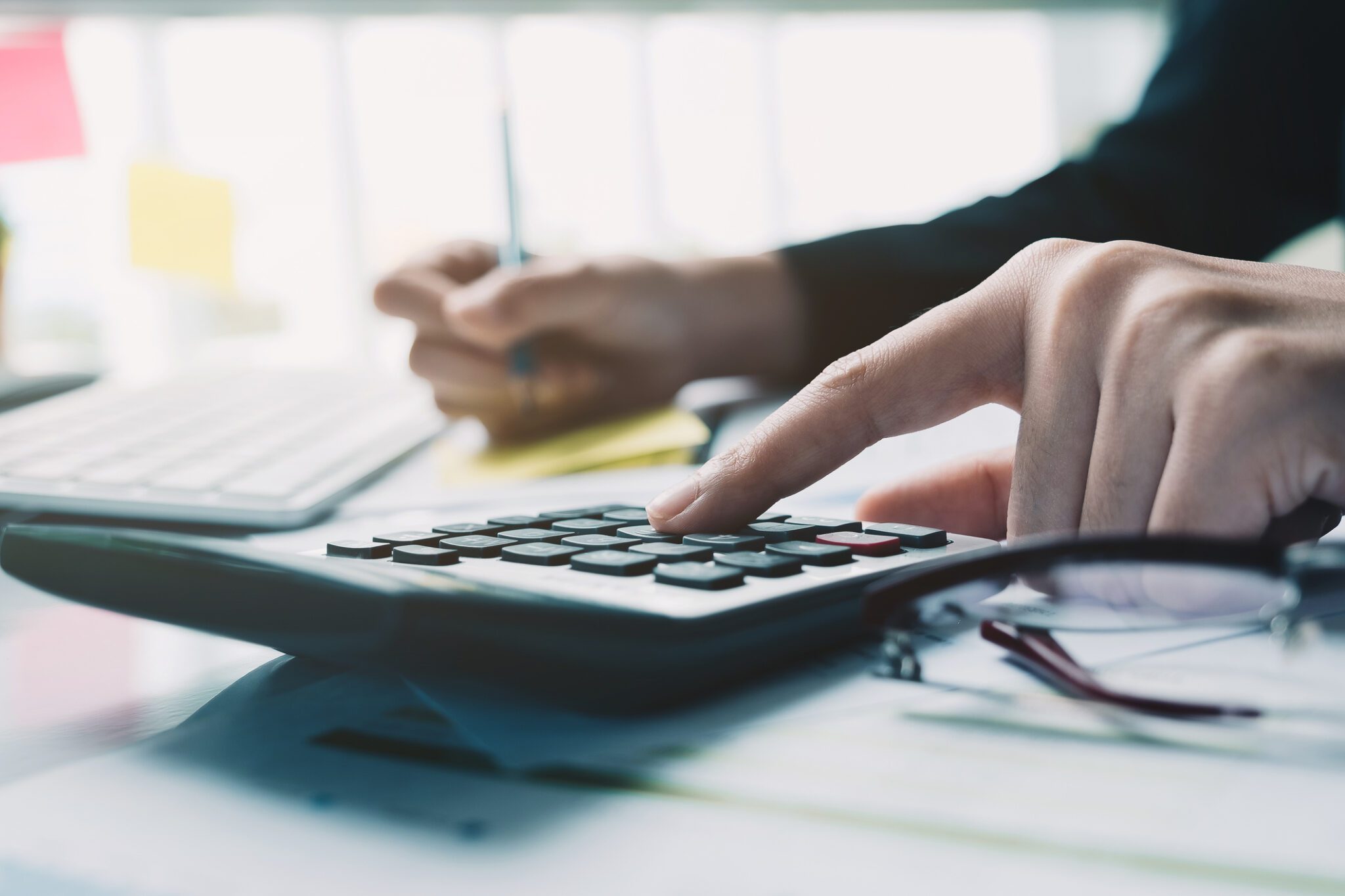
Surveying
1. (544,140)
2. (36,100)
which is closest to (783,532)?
(36,100)

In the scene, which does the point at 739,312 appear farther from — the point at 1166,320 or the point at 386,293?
the point at 1166,320

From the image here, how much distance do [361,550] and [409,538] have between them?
16mm

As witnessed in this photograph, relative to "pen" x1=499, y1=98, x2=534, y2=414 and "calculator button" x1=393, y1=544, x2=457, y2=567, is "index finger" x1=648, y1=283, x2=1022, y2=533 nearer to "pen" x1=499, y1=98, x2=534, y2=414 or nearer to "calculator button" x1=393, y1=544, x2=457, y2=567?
"calculator button" x1=393, y1=544, x2=457, y2=567

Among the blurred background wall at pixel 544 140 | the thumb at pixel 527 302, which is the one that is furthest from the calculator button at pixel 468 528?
the blurred background wall at pixel 544 140

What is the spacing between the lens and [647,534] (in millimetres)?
317

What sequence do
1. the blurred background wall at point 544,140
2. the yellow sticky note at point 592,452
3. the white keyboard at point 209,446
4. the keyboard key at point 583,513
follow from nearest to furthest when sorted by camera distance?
the keyboard key at point 583,513
the white keyboard at point 209,446
the yellow sticky note at point 592,452
the blurred background wall at point 544,140

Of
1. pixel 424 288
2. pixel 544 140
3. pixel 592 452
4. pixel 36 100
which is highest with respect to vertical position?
pixel 544 140

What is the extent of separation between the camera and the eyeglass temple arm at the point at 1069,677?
21 centimetres

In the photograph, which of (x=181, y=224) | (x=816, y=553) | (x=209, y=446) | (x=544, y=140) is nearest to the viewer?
(x=816, y=553)

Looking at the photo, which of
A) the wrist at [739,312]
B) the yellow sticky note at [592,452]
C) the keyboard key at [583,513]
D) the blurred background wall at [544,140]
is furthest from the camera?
the blurred background wall at [544,140]

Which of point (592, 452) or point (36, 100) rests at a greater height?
point (36, 100)

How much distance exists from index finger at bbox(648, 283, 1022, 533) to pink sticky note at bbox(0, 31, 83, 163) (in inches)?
25.4

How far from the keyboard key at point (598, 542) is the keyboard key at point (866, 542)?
58 mm

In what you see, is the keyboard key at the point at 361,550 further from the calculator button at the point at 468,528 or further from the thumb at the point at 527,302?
the thumb at the point at 527,302
